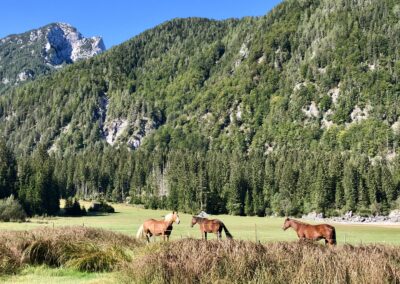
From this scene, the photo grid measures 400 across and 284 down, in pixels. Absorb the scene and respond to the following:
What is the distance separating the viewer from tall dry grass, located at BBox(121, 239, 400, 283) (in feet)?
42.0

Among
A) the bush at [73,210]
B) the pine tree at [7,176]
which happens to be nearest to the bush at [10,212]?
the pine tree at [7,176]

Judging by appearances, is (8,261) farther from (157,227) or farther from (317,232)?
(317,232)

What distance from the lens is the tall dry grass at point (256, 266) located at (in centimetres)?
1280

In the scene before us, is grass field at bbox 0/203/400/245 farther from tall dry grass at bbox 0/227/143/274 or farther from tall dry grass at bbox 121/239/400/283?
tall dry grass at bbox 121/239/400/283

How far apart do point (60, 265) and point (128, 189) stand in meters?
183

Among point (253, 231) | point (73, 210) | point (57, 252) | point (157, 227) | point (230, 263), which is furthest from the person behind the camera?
point (73, 210)

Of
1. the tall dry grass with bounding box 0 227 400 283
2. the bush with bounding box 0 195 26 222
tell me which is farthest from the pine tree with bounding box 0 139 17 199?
the tall dry grass with bounding box 0 227 400 283

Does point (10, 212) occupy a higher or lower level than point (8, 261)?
higher

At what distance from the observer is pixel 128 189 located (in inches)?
7849

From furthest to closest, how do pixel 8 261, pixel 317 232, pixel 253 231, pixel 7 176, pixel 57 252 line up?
pixel 7 176, pixel 253 231, pixel 317 232, pixel 57 252, pixel 8 261

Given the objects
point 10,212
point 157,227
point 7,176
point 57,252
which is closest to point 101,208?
point 7,176

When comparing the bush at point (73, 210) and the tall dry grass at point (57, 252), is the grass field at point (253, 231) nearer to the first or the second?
the tall dry grass at point (57, 252)

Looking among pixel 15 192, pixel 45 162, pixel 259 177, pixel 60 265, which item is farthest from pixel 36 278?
pixel 259 177

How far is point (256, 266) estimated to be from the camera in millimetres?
14094
